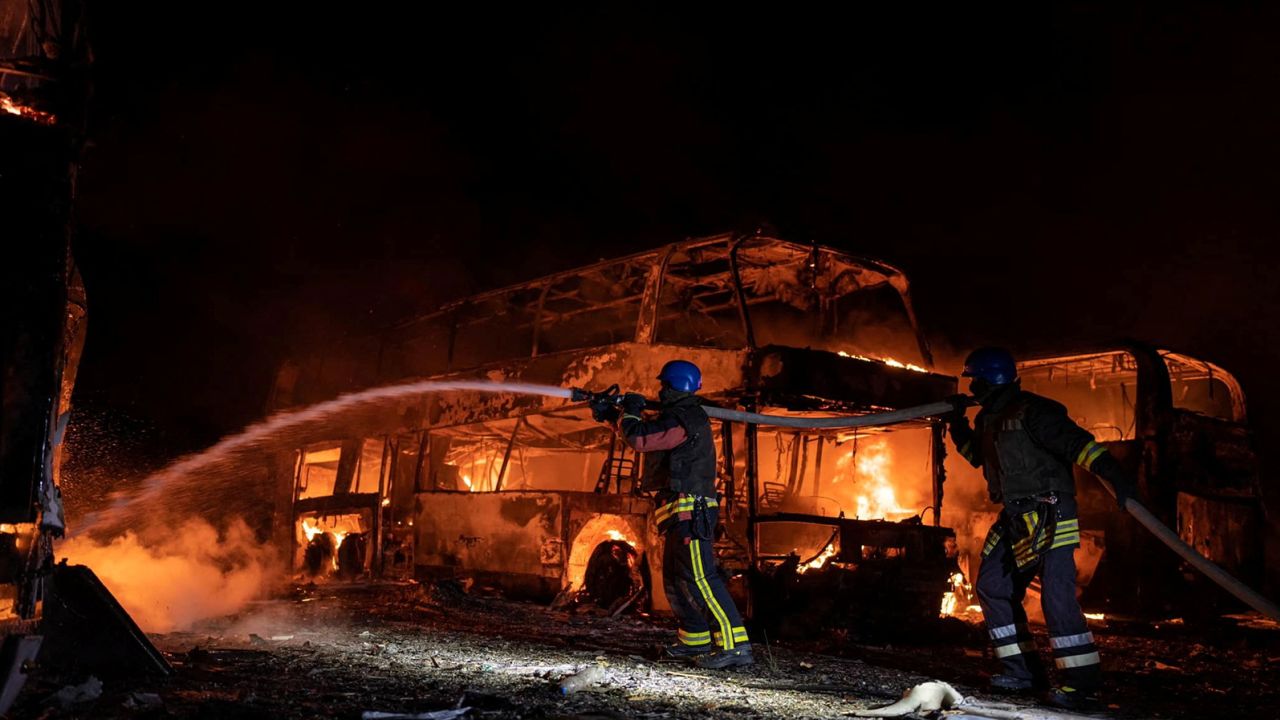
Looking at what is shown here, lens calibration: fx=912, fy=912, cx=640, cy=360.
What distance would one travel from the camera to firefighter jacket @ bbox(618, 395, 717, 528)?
19.4 feet

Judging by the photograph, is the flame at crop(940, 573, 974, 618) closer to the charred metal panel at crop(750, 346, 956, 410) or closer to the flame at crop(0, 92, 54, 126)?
the charred metal panel at crop(750, 346, 956, 410)

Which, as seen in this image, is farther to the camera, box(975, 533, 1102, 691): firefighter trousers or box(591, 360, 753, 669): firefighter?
box(591, 360, 753, 669): firefighter

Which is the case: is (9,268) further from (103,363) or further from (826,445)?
(103,363)

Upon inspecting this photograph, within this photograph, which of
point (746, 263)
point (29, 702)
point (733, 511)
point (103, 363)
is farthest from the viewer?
point (103, 363)

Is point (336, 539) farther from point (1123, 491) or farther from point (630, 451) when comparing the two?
point (1123, 491)

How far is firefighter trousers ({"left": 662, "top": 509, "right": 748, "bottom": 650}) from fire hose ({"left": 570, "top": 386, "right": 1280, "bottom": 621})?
1.02 meters

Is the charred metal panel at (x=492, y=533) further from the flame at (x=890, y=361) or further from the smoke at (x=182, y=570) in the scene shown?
the flame at (x=890, y=361)

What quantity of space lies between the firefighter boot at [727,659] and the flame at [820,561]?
261 cm

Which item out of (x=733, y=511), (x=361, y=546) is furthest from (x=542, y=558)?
(x=361, y=546)

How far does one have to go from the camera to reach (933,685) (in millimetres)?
4309

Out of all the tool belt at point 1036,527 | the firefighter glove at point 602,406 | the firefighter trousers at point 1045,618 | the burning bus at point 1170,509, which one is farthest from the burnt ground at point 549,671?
the firefighter glove at point 602,406

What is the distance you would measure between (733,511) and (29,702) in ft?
18.7

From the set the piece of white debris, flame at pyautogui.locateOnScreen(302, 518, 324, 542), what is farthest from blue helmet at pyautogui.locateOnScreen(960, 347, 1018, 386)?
flame at pyautogui.locateOnScreen(302, 518, 324, 542)

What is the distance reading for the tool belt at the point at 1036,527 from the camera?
4988 mm
